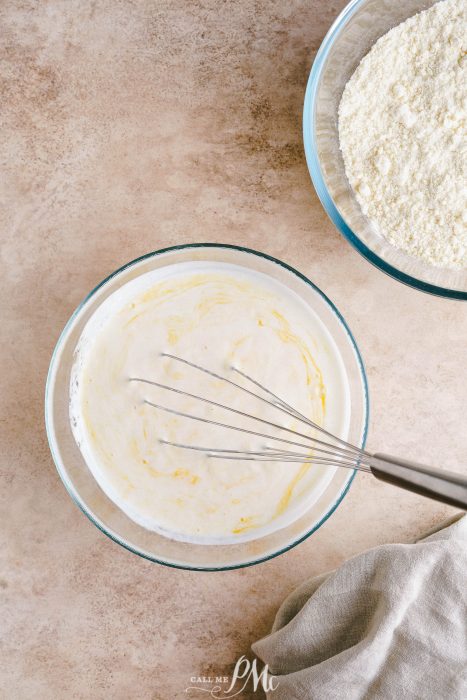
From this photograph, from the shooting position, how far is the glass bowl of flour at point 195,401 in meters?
0.92

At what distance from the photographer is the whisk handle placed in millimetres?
602

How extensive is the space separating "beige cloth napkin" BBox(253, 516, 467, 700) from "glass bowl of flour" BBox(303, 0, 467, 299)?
0.40 m

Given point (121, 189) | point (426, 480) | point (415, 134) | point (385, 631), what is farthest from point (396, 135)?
point (385, 631)

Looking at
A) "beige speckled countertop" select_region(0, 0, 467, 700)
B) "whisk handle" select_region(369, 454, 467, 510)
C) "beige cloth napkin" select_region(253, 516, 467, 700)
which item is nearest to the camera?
"whisk handle" select_region(369, 454, 467, 510)

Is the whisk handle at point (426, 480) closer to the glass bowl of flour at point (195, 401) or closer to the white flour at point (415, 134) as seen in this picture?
the glass bowl of flour at point (195, 401)

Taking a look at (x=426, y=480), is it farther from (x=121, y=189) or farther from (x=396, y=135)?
(x=121, y=189)

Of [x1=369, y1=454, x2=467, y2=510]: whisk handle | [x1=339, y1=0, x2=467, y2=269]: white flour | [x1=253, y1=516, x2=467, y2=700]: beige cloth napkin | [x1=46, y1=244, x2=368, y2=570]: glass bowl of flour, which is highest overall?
[x1=339, y1=0, x2=467, y2=269]: white flour

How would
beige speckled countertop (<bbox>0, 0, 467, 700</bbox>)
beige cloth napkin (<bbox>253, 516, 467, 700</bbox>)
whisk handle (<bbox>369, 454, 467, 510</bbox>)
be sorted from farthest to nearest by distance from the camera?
beige speckled countertop (<bbox>0, 0, 467, 700</bbox>), beige cloth napkin (<bbox>253, 516, 467, 700</bbox>), whisk handle (<bbox>369, 454, 467, 510</bbox>)

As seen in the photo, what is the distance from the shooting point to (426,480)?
2.02 feet

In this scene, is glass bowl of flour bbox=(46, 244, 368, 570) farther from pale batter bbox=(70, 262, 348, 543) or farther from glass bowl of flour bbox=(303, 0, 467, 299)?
glass bowl of flour bbox=(303, 0, 467, 299)

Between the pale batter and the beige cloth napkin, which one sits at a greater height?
the pale batter

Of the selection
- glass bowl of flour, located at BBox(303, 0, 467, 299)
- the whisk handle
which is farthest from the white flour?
the whisk handle

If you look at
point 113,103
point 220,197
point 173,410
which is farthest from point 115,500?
point 113,103

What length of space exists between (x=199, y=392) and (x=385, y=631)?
0.43m
